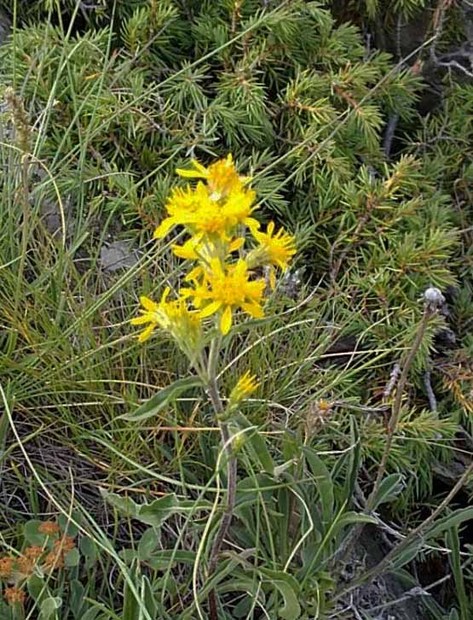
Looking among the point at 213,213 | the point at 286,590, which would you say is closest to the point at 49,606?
the point at 286,590

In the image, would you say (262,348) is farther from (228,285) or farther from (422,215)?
(228,285)

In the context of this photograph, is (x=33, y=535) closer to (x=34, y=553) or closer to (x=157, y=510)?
(x=34, y=553)

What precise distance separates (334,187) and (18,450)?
64 centimetres

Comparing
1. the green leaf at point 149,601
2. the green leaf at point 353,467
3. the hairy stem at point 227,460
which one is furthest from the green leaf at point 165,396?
the green leaf at point 353,467

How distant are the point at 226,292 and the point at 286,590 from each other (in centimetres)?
38

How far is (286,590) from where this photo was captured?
98cm

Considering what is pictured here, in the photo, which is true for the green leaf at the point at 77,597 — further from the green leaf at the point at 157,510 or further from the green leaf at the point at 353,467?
the green leaf at the point at 353,467

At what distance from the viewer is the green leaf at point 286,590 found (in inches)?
38.4

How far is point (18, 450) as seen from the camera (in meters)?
1.23

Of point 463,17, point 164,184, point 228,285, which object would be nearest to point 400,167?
point 164,184

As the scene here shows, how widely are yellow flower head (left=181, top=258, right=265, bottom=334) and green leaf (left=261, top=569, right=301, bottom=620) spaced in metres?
0.34

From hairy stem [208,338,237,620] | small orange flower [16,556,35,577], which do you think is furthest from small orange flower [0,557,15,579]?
hairy stem [208,338,237,620]

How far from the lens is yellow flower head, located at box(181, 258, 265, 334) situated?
77 cm

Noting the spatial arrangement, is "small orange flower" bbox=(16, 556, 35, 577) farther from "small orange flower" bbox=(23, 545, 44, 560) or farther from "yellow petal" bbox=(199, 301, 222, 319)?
"yellow petal" bbox=(199, 301, 222, 319)
